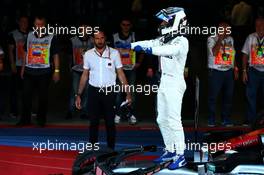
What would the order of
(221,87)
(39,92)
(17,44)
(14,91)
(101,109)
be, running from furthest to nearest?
(14,91) → (17,44) → (221,87) → (39,92) → (101,109)

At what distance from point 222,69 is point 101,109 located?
301 centimetres

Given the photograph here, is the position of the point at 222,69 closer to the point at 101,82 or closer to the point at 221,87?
the point at 221,87

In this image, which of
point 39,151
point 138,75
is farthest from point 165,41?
point 138,75

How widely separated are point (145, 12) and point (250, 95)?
15.5 ft

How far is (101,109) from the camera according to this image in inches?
371

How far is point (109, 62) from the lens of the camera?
941 centimetres

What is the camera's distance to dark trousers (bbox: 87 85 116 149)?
927 centimetres

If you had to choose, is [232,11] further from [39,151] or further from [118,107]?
[39,151]

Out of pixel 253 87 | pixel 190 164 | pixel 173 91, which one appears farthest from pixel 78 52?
pixel 190 164

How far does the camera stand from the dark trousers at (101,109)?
9.27m

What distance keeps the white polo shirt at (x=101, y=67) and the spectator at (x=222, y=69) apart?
266cm

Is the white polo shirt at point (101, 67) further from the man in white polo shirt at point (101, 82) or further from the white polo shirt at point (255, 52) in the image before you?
the white polo shirt at point (255, 52)

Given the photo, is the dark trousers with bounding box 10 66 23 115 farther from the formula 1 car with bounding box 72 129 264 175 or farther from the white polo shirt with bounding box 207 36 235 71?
the formula 1 car with bounding box 72 129 264 175

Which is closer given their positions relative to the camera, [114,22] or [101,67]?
[101,67]
